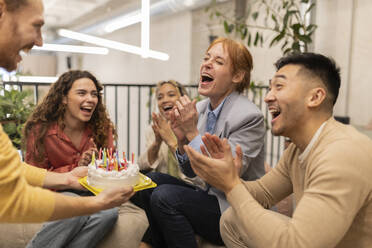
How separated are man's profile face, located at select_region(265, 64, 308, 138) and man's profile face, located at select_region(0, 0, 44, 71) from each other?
824 millimetres

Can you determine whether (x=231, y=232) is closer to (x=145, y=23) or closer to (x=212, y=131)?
(x=212, y=131)

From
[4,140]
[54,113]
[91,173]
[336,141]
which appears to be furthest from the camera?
[54,113]

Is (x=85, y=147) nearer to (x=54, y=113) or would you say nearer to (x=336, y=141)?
(x=54, y=113)

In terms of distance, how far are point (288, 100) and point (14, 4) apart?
2.98ft

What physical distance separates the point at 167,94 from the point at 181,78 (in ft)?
11.4

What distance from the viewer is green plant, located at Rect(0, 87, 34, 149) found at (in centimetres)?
238

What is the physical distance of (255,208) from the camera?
0.99m

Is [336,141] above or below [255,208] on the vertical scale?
above

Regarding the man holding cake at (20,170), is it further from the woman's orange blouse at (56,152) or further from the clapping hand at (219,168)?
the woman's orange blouse at (56,152)

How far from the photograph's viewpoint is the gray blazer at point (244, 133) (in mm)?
1583

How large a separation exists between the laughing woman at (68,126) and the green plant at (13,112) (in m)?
→ 0.47

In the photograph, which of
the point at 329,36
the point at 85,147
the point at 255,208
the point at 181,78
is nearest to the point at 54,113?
the point at 85,147

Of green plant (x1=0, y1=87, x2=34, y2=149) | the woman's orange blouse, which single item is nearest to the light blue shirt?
the woman's orange blouse

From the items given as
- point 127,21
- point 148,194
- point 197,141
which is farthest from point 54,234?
point 127,21
